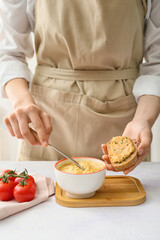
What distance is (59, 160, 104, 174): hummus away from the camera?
1.10 meters

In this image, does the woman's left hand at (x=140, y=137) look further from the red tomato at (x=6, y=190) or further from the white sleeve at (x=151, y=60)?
the red tomato at (x=6, y=190)

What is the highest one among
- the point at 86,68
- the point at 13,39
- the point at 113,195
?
the point at 13,39

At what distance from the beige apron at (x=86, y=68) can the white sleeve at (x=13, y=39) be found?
0.07 metres

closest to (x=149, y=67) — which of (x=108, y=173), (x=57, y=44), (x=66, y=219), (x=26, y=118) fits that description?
(x=57, y=44)

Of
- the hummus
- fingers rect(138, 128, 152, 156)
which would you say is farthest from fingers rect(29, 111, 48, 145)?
fingers rect(138, 128, 152, 156)

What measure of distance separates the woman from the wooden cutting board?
281mm

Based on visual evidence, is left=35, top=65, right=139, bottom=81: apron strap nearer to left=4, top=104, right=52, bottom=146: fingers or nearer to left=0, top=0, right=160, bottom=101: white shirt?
left=0, top=0, right=160, bottom=101: white shirt

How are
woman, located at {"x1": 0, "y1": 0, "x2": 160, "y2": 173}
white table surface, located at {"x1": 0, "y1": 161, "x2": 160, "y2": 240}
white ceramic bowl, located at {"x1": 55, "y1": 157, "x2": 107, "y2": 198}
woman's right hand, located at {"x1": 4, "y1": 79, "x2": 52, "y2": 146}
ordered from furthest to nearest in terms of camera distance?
woman, located at {"x1": 0, "y1": 0, "x2": 160, "y2": 173} < woman's right hand, located at {"x1": 4, "y1": 79, "x2": 52, "y2": 146} < white ceramic bowl, located at {"x1": 55, "y1": 157, "x2": 107, "y2": 198} < white table surface, located at {"x1": 0, "y1": 161, "x2": 160, "y2": 240}

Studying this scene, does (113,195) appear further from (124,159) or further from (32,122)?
(32,122)

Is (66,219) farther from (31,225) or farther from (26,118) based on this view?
(26,118)

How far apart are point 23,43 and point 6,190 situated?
0.77 m

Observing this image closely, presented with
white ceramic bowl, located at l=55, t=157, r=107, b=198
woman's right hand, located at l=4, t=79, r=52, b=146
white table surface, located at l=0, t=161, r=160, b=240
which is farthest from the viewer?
woman's right hand, located at l=4, t=79, r=52, b=146

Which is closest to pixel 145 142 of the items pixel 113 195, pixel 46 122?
pixel 113 195

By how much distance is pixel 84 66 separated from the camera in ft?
4.71
